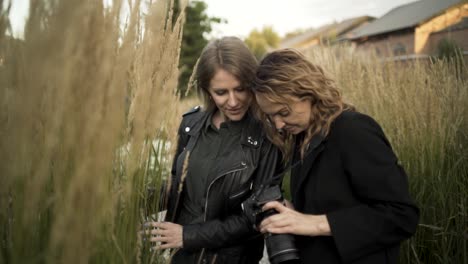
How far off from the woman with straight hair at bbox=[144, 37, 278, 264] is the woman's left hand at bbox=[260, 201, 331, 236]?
0.28 meters

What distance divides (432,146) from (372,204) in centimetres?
142

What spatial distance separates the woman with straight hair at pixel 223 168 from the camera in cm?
159

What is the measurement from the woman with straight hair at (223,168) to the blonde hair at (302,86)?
10.7 inches

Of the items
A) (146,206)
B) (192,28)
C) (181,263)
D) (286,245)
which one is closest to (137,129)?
(146,206)

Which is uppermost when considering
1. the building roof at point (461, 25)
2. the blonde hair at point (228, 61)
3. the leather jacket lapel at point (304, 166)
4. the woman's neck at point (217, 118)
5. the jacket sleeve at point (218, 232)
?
the building roof at point (461, 25)

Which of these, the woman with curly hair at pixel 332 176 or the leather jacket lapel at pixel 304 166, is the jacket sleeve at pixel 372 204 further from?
the leather jacket lapel at pixel 304 166

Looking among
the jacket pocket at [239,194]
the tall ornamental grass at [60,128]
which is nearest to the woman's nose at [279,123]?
the jacket pocket at [239,194]

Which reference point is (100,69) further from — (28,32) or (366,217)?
(366,217)

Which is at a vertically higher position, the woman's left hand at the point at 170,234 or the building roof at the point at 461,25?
the building roof at the point at 461,25

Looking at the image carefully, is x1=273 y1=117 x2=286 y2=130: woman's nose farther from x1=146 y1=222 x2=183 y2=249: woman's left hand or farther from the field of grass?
x1=146 y1=222 x2=183 y2=249: woman's left hand

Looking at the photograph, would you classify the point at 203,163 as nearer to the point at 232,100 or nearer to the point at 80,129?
the point at 232,100

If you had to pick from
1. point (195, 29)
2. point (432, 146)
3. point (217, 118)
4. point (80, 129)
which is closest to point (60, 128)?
point (80, 129)

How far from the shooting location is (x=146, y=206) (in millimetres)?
1143

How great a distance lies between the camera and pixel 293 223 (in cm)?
130
